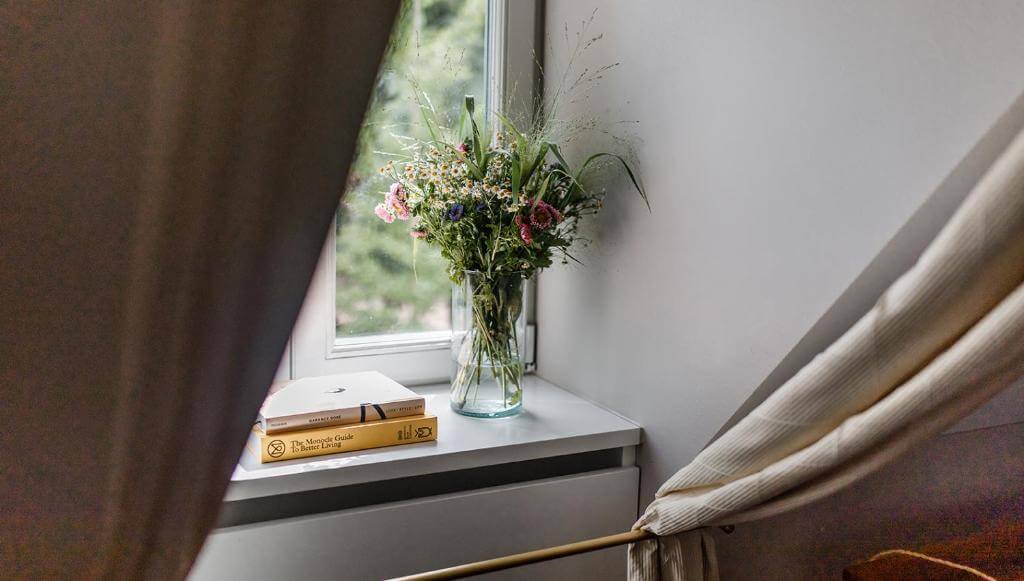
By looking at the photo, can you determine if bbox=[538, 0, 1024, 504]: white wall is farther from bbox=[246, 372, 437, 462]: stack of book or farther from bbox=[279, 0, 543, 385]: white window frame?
bbox=[246, 372, 437, 462]: stack of book

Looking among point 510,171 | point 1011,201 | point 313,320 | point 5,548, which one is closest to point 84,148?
point 5,548

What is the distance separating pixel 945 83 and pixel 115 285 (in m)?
0.74

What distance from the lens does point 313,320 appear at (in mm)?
1409

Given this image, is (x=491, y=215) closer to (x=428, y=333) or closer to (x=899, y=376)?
(x=428, y=333)

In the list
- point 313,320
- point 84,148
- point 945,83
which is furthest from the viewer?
point 313,320

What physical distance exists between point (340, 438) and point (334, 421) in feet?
0.09

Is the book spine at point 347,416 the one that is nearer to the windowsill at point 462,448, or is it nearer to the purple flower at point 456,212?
the windowsill at point 462,448

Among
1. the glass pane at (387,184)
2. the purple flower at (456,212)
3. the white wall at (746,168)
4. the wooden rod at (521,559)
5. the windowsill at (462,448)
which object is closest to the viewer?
the white wall at (746,168)

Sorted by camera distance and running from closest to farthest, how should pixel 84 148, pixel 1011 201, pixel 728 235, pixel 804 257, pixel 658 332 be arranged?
pixel 84 148 < pixel 1011 201 < pixel 804 257 < pixel 728 235 < pixel 658 332

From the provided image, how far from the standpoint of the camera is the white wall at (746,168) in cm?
78

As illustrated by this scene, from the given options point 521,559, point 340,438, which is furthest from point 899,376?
point 340,438

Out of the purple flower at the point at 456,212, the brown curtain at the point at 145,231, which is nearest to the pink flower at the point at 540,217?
the purple flower at the point at 456,212

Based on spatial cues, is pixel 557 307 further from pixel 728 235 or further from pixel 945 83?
pixel 945 83

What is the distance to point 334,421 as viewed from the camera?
1.15m
